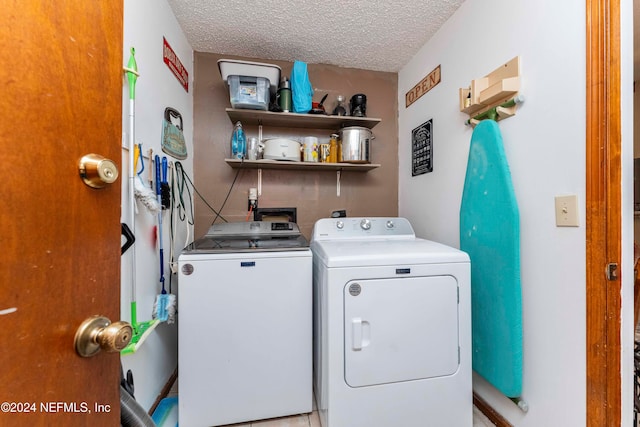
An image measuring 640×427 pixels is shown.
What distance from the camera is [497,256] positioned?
1.39 metres

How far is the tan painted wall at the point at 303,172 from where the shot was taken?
7.36 feet

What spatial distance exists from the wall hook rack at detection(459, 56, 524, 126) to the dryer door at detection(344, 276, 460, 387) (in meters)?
0.96

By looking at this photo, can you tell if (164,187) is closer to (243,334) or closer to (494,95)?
(243,334)

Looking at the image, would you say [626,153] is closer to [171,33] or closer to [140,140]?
[140,140]

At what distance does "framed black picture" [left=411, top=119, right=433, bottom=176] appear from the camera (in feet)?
6.64

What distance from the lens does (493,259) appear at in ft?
4.63

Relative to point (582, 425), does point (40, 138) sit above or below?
above

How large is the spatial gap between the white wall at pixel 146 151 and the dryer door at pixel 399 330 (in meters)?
1.07

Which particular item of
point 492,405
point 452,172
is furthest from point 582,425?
point 452,172

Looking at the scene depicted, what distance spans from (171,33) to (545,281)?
2.62 meters

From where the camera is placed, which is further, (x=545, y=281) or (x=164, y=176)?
(x=164, y=176)

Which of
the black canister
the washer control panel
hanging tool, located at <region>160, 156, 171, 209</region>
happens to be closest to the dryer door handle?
the washer control panel

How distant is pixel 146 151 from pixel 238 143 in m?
0.79

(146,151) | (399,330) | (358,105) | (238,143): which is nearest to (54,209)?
(146,151)
